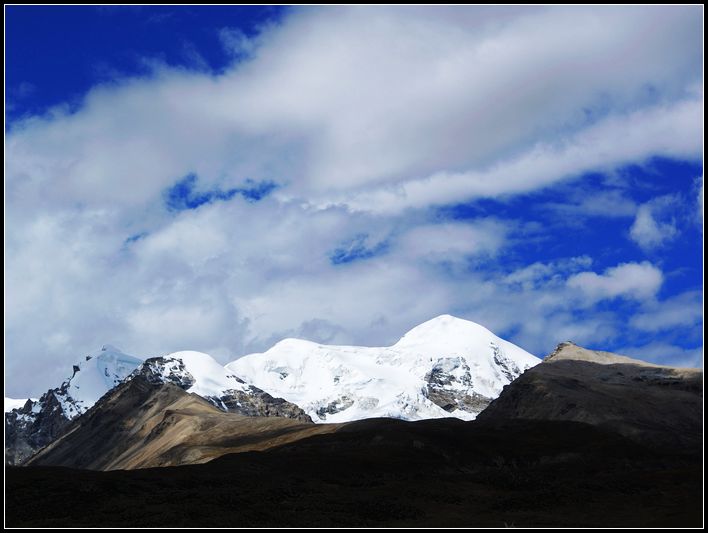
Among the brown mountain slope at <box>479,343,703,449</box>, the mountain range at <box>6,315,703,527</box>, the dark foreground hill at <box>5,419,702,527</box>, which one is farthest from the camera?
the brown mountain slope at <box>479,343,703,449</box>

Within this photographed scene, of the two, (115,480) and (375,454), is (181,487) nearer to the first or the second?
(115,480)

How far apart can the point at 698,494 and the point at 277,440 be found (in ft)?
393

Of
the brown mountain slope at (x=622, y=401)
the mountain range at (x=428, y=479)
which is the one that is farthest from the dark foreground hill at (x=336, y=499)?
the brown mountain slope at (x=622, y=401)

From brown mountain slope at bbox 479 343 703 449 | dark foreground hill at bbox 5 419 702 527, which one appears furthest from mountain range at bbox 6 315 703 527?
brown mountain slope at bbox 479 343 703 449

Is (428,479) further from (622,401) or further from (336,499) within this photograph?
(622,401)

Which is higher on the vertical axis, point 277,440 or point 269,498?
point 277,440

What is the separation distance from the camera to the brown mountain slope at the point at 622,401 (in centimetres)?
15188

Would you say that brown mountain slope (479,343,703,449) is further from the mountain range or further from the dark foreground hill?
the dark foreground hill

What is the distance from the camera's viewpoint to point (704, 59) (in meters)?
41.6

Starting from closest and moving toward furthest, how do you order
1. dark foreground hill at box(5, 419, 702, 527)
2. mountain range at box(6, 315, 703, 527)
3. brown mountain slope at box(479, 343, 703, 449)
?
dark foreground hill at box(5, 419, 702, 527), mountain range at box(6, 315, 703, 527), brown mountain slope at box(479, 343, 703, 449)

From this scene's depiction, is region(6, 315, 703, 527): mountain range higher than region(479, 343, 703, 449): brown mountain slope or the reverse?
the reverse

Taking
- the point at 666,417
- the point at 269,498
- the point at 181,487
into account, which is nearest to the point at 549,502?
the point at 269,498

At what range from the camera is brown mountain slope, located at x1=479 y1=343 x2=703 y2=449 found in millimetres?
151875

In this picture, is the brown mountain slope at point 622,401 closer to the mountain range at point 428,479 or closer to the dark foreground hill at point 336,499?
the mountain range at point 428,479
